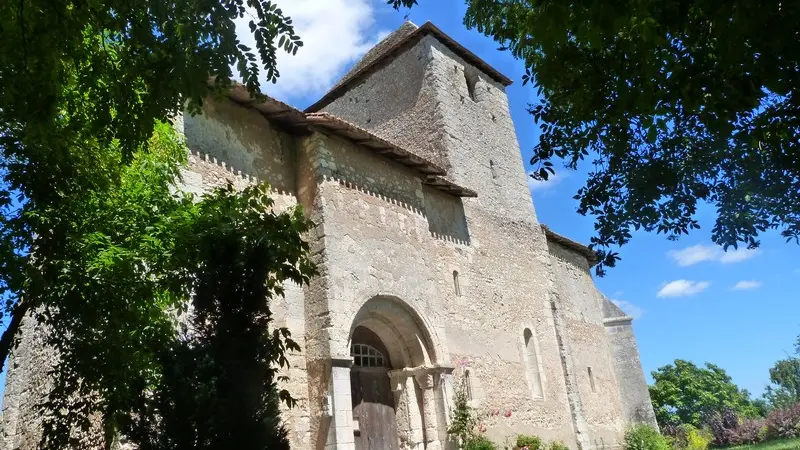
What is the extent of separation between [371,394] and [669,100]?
26.8 feet

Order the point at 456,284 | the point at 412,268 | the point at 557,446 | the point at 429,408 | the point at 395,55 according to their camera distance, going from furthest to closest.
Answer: the point at 395,55 → the point at 557,446 → the point at 456,284 → the point at 412,268 → the point at 429,408

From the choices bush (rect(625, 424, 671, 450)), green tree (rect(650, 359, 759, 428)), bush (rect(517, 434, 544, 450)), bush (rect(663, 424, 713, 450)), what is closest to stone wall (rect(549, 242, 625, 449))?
bush (rect(625, 424, 671, 450))

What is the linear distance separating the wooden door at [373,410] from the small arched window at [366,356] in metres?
0.13

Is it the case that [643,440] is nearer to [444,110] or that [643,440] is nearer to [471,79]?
[444,110]

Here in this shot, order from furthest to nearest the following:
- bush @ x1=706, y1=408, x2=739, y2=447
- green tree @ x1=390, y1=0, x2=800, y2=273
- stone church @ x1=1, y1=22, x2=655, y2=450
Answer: bush @ x1=706, y1=408, x2=739, y2=447, stone church @ x1=1, y1=22, x2=655, y2=450, green tree @ x1=390, y1=0, x2=800, y2=273

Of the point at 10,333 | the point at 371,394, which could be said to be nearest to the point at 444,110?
the point at 371,394

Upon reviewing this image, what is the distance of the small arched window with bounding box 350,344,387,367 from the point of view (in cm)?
1030

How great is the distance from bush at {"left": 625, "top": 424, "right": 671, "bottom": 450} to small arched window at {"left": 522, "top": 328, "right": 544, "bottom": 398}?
248 inches

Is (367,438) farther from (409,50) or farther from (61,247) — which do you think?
(409,50)

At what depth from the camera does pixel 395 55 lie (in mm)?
15812

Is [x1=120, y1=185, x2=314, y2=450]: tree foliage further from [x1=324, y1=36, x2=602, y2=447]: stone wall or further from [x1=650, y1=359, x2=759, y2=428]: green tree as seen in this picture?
[x1=650, y1=359, x2=759, y2=428]: green tree

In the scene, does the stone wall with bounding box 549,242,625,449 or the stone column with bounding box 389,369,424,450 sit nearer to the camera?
the stone column with bounding box 389,369,424,450

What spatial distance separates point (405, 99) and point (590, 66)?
35.8 ft

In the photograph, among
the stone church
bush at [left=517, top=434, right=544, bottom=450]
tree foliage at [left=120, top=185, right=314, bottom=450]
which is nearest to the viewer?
tree foliage at [left=120, top=185, right=314, bottom=450]
